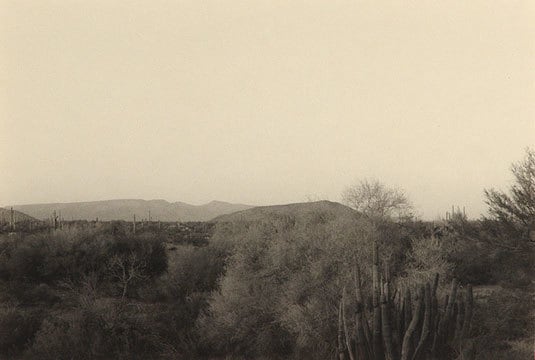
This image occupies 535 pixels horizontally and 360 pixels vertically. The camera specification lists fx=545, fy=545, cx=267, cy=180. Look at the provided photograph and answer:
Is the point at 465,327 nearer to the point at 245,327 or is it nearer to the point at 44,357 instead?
the point at 245,327

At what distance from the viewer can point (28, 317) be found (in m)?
15.1

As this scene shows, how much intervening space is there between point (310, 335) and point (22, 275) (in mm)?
12888

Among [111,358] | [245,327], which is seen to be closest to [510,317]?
[245,327]

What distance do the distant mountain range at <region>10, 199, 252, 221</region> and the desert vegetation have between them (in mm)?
126957

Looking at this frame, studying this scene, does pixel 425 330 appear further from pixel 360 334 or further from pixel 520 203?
pixel 520 203

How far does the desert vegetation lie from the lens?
29.9ft

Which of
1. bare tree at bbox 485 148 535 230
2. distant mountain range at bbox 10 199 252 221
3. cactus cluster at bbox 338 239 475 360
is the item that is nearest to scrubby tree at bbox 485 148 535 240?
bare tree at bbox 485 148 535 230

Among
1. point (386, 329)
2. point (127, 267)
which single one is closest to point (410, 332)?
point (386, 329)

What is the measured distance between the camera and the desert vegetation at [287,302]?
9125 mm

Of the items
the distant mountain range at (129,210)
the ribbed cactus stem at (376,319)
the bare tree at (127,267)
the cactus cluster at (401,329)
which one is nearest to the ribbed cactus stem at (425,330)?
the cactus cluster at (401,329)

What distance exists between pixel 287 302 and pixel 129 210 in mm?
151896

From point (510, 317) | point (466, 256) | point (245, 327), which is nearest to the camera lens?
point (245, 327)

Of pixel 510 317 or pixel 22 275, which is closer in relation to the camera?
pixel 510 317

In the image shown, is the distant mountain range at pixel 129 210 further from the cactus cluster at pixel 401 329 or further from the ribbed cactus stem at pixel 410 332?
the ribbed cactus stem at pixel 410 332
